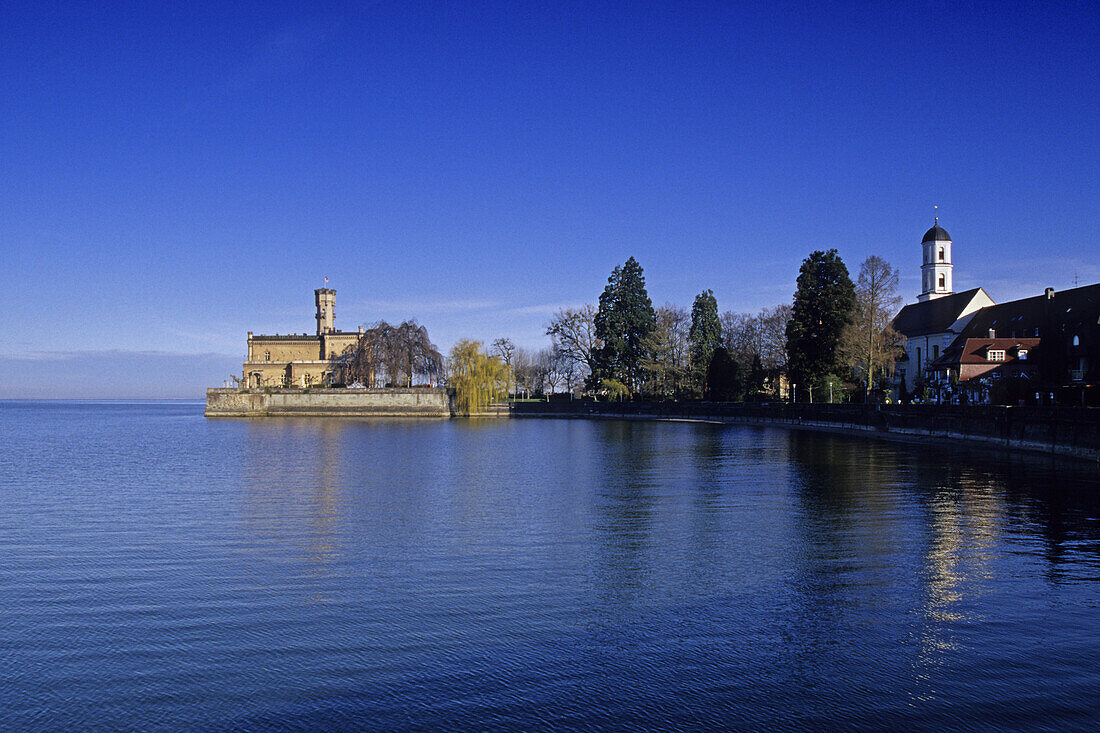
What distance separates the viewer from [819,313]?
188ft

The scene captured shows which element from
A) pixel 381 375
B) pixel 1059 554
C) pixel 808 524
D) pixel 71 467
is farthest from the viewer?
pixel 381 375

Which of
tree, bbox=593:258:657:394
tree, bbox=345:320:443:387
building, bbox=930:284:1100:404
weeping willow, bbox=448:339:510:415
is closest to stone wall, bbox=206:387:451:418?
tree, bbox=345:320:443:387

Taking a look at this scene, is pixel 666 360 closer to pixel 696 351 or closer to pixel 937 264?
pixel 696 351

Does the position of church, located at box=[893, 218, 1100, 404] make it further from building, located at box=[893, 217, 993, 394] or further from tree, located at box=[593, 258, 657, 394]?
tree, located at box=[593, 258, 657, 394]

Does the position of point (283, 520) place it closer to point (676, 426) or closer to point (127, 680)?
point (127, 680)

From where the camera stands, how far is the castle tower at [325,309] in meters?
108

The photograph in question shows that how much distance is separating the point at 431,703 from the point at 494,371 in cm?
7118

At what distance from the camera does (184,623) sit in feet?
29.8

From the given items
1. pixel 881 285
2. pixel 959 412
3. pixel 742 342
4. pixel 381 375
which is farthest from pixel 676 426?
pixel 381 375

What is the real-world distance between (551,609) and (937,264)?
261ft

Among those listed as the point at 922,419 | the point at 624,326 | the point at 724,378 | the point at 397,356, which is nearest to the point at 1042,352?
the point at 922,419

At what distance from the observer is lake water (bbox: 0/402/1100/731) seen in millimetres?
6801

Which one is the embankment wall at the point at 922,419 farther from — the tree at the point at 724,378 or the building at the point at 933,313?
the building at the point at 933,313

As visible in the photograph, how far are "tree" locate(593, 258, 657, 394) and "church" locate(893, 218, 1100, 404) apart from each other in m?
22.3
